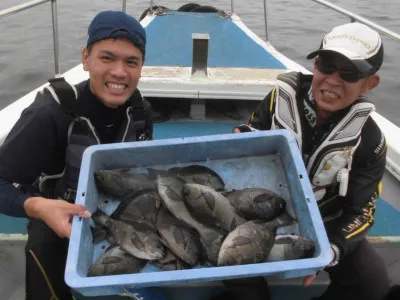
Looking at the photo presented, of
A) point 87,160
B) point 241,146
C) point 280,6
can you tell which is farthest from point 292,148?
point 280,6

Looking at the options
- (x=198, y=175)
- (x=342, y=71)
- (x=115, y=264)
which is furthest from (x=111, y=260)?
(x=342, y=71)

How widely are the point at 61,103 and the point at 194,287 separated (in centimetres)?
150

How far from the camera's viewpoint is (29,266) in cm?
222

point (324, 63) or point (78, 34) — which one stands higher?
point (324, 63)

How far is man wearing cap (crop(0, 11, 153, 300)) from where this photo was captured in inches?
84.7

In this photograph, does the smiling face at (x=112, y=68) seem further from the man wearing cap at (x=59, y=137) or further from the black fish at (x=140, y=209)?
the black fish at (x=140, y=209)

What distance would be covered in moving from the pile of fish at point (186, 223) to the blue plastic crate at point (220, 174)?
0.08 metres

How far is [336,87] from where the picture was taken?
7.57ft

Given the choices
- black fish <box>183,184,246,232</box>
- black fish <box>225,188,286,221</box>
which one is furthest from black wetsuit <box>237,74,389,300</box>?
black fish <box>183,184,246,232</box>

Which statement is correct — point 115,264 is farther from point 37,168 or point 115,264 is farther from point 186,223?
point 37,168

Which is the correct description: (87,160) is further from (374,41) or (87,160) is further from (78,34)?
(78,34)

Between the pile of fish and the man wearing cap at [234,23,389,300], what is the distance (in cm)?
56

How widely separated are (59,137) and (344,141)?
5.93ft

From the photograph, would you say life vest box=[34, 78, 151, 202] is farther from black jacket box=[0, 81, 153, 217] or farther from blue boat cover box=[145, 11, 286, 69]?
blue boat cover box=[145, 11, 286, 69]
